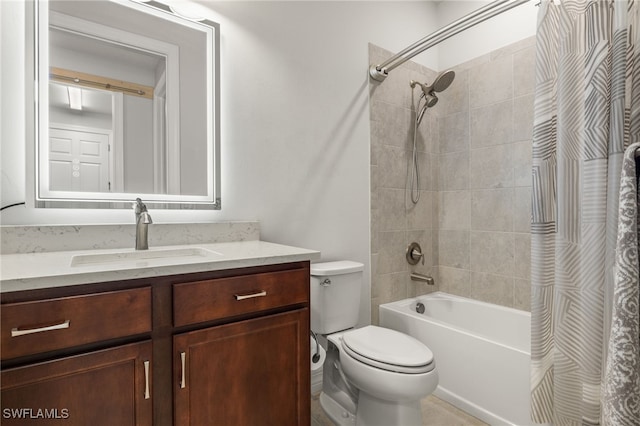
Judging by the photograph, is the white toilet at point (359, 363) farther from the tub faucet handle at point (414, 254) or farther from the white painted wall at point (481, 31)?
the white painted wall at point (481, 31)

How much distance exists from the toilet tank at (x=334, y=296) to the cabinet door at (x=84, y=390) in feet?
2.99

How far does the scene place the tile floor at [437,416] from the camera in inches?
66.4

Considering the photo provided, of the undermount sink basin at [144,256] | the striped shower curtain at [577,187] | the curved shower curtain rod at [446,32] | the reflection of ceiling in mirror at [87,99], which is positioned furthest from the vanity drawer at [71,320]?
the curved shower curtain rod at [446,32]

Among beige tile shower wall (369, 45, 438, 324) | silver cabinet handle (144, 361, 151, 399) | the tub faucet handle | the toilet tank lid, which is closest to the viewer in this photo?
silver cabinet handle (144, 361, 151, 399)

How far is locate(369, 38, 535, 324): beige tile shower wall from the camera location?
82.7 inches

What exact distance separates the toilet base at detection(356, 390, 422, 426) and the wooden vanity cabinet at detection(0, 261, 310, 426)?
408 mm

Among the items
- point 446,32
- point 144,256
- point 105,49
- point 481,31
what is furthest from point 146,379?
point 481,31

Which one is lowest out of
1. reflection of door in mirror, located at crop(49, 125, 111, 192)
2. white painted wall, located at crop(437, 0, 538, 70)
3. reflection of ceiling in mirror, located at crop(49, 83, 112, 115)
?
reflection of door in mirror, located at crop(49, 125, 111, 192)

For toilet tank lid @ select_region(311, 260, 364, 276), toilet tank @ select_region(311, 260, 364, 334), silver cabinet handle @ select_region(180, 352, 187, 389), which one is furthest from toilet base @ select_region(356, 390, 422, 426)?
silver cabinet handle @ select_region(180, 352, 187, 389)

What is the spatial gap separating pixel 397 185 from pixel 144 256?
165 centimetres

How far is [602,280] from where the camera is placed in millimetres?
1074

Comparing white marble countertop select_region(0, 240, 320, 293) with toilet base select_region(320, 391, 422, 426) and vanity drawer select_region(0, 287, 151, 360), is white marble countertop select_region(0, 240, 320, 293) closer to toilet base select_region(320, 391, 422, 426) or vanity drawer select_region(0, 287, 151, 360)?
vanity drawer select_region(0, 287, 151, 360)

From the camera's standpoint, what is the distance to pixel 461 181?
2416 mm

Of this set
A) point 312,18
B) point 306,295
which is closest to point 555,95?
point 306,295
